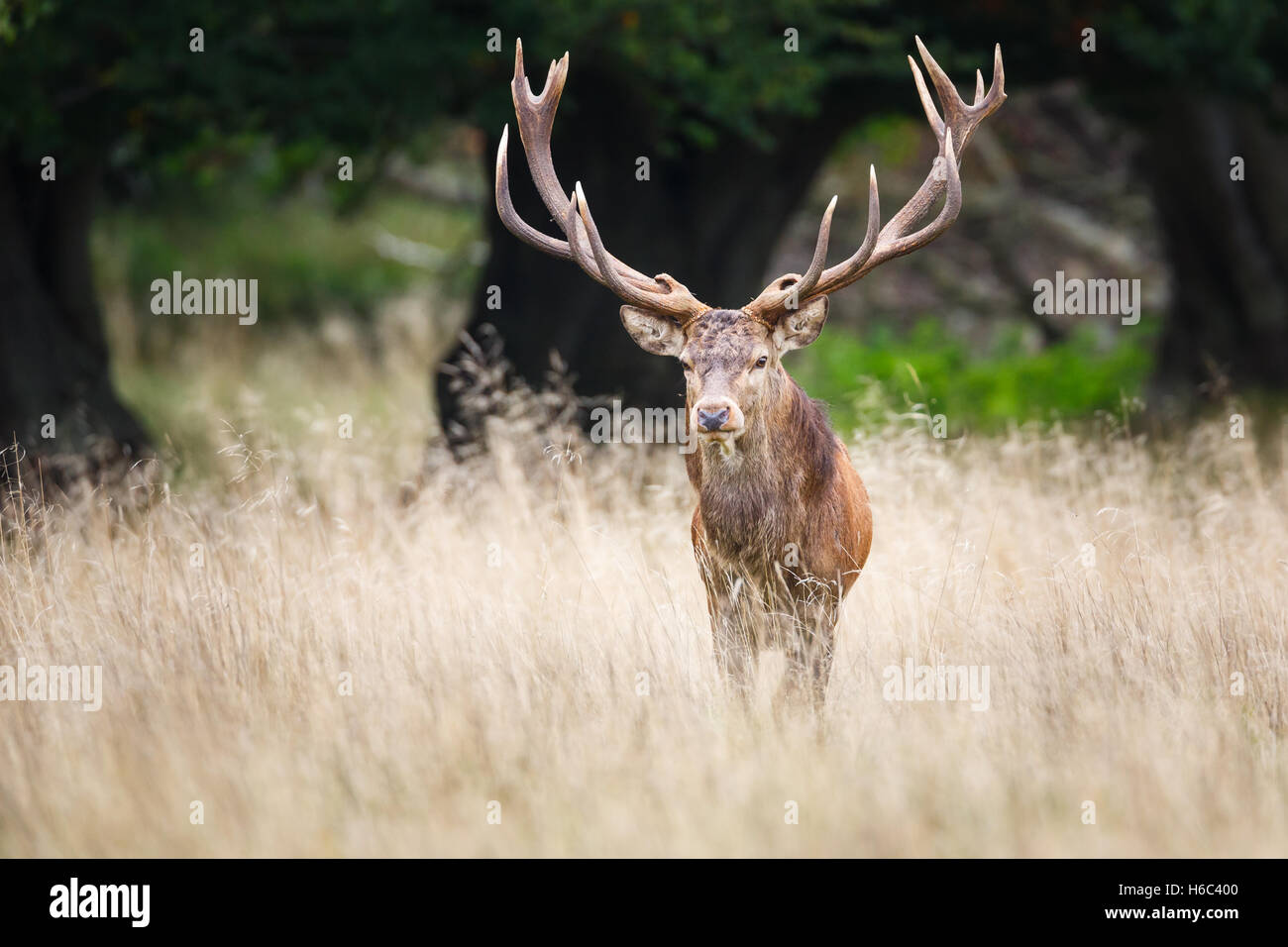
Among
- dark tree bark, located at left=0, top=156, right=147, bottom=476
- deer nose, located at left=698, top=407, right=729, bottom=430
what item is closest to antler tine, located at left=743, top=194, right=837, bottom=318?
deer nose, located at left=698, top=407, right=729, bottom=430

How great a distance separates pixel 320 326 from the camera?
1962cm

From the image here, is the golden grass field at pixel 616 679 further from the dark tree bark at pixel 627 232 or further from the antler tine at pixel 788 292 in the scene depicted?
the dark tree bark at pixel 627 232

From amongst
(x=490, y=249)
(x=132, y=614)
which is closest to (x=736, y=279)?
(x=490, y=249)

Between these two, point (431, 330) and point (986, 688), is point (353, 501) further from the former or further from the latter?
point (431, 330)

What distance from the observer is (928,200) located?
562 centimetres

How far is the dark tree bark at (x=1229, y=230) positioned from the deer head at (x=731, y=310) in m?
7.38

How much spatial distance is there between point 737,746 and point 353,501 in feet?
11.4

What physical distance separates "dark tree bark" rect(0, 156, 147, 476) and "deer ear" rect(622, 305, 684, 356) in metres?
4.04

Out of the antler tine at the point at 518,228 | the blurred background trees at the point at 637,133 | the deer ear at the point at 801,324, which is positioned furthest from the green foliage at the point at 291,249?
the deer ear at the point at 801,324

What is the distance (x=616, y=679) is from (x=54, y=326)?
5.70 metres

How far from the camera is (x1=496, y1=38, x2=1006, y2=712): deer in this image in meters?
4.91

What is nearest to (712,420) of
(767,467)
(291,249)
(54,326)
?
(767,467)

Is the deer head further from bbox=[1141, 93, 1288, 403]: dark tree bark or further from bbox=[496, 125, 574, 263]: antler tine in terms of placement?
bbox=[1141, 93, 1288, 403]: dark tree bark

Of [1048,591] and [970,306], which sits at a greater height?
[970,306]
